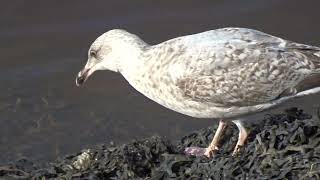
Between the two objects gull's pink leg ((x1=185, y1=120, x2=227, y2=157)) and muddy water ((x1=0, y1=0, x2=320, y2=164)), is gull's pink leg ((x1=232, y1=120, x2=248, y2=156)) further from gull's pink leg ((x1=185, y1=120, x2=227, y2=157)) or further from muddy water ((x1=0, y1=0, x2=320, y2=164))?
muddy water ((x1=0, y1=0, x2=320, y2=164))

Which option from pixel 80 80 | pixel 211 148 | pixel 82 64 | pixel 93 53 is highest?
pixel 93 53

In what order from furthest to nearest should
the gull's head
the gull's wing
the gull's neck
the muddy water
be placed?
the muddy water → the gull's head → the gull's neck → the gull's wing

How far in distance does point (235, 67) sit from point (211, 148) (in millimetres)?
600

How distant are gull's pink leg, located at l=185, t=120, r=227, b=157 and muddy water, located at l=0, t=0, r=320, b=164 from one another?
262 centimetres

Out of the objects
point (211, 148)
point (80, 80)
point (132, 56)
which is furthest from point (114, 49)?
point (211, 148)

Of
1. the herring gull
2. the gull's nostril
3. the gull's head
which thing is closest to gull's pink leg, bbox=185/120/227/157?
the herring gull

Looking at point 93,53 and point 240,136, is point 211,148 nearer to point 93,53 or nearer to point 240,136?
point 240,136

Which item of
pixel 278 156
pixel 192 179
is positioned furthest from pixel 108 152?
pixel 278 156

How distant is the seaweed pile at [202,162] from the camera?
5.01 m

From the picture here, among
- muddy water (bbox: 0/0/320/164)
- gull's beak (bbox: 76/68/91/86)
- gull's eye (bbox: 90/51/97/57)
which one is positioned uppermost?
gull's eye (bbox: 90/51/97/57)

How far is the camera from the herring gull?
5.83 meters

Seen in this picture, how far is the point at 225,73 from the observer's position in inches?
230

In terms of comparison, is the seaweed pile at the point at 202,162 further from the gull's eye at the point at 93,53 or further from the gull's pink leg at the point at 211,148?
the gull's eye at the point at 93,53

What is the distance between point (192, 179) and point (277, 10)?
6878mm
